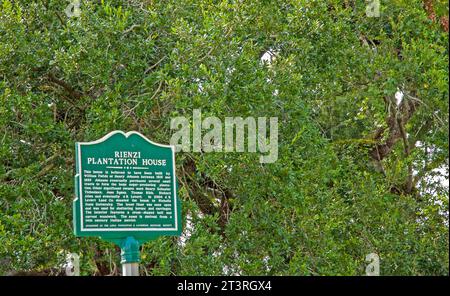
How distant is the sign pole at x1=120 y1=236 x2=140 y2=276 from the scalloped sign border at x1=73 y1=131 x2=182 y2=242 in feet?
0.36

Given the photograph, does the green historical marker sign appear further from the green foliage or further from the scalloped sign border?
the green foliage

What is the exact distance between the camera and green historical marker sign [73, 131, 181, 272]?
24.4ft

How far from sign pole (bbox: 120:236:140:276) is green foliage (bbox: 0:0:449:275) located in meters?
2.22

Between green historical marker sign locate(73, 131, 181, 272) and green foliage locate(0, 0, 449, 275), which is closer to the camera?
green historical marker sign locate(73, 131, 181, 272)

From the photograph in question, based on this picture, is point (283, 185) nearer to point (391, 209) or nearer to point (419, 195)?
point (391, 209)

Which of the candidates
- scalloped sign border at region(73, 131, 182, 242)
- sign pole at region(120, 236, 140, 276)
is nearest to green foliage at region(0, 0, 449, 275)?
scalloped sign border at region(73, 131, 182, 242)

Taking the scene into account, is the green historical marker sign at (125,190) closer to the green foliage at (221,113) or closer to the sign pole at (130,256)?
the sign pole at (130,256)


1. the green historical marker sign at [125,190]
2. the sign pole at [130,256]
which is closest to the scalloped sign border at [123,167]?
the green historical marker sign at [125,190]

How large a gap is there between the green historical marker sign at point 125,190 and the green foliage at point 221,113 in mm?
2065

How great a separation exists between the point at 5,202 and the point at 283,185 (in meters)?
2.90

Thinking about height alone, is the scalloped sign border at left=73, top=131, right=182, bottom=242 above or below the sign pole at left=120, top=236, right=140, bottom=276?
above

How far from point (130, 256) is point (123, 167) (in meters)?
0.73

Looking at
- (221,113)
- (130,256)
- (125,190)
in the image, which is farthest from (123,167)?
(221,113)

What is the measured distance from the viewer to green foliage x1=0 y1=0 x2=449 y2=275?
9.98 m
